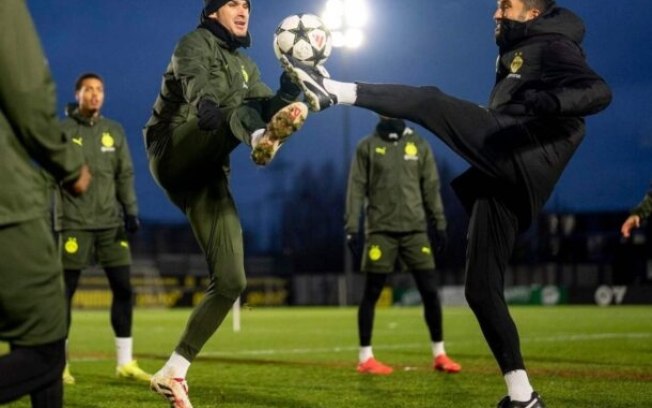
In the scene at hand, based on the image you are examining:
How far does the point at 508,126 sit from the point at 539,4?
845 millimetres

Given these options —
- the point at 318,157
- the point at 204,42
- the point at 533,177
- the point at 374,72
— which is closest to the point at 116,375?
the point at 204,42

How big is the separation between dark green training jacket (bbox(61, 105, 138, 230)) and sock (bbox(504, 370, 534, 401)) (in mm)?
5304

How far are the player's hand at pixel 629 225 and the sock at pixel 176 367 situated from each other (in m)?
4.04

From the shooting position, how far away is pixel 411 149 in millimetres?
Answer: 11250

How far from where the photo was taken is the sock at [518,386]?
5809 millimetres

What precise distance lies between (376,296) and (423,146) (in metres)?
1.66

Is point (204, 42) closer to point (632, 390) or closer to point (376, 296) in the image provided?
point (632, 390)

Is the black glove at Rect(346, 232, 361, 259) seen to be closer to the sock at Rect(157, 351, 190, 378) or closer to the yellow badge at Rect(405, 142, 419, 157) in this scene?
the yellow badge at Rect(405, 142, 419, 157)

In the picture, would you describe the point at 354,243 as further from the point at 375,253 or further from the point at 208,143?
the point at 208,143

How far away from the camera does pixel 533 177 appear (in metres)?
5.88

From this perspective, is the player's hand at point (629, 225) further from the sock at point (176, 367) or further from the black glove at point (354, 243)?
the sock at point (176, 367)

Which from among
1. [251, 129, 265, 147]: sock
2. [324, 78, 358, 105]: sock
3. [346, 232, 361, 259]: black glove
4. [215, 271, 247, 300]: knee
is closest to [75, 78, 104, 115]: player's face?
[346, 232, 361, 259]: black glove

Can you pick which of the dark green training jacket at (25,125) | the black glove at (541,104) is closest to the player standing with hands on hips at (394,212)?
the black glove at (541,104)

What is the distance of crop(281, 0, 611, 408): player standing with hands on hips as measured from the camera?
5.73m
